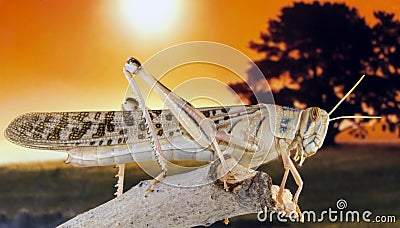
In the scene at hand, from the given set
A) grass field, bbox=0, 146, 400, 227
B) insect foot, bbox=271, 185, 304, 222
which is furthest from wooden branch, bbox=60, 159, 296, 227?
grass field, bbox=0, 146, 400, 227

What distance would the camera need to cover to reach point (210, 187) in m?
1.76

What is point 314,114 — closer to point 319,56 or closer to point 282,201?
point 282,201

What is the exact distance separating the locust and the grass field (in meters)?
0.51

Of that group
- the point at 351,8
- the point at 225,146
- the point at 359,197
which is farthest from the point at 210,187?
the point at 351,8

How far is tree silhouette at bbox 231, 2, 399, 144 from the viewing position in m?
2.94

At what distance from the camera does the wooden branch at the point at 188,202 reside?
1.74 meters

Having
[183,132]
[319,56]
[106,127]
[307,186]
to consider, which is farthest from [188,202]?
[319,56]

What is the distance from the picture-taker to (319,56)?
2.98m

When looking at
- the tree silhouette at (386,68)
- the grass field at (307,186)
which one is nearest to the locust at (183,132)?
the grass field at (307,186)

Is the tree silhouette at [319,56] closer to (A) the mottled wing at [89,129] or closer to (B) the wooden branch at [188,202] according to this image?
(A) the mottled wing at [89,129]

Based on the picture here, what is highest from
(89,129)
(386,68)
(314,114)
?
(386,68)

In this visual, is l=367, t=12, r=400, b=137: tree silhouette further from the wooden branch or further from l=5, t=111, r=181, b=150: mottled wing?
the wooden branch

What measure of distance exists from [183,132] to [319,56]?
1.06 meters

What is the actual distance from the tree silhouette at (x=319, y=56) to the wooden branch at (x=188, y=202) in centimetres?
118
